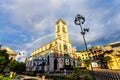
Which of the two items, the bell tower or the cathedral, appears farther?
the bell tower

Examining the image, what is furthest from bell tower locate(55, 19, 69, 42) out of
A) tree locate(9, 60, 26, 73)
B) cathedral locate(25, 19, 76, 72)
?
tree locate(9, 60, 26, 73)

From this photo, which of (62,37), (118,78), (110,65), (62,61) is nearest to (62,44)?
(62,37)

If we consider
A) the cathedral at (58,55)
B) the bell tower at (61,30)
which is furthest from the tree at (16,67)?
the bell tower at (61,30)

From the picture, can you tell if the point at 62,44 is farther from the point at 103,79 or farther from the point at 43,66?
the point at 103,79

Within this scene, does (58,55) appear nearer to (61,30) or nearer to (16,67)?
(61,30)

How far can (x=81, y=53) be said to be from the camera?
81062mm

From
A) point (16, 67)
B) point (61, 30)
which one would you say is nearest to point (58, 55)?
point (61, 30)

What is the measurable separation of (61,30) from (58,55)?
12873mm

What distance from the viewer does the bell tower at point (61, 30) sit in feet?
179

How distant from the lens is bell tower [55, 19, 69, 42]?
5468cm

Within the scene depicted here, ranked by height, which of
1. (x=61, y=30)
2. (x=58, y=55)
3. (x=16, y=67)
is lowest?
(x=16, y=67)

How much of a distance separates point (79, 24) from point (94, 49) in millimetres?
55126

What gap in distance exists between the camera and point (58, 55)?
4953cm

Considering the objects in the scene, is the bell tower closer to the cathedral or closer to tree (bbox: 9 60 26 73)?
the cathedral
